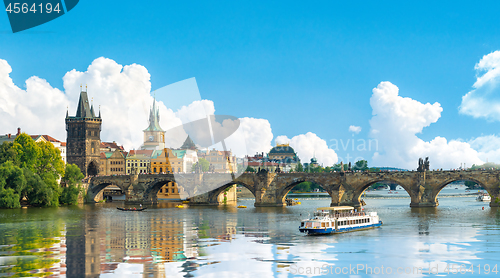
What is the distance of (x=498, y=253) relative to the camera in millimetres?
47281

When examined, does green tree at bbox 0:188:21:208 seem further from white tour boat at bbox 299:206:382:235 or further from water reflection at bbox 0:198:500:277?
white tour boat at bbox 299:206:382:235

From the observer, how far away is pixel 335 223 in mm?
66062

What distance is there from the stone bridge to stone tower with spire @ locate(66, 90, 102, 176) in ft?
129

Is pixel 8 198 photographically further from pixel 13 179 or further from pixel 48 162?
pixel 48 162

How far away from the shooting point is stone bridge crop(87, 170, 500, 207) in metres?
105

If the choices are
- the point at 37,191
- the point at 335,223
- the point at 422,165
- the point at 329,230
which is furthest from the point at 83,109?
the point at 329,230

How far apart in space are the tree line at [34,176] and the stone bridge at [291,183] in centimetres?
1318

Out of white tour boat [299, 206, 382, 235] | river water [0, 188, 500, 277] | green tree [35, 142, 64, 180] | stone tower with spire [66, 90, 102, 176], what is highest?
stone tower with spire [66, 90, 102, 176]

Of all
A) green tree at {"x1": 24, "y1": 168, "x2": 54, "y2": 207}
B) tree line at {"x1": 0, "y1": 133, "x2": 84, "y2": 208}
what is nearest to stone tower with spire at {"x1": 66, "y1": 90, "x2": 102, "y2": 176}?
tree line at {"x1": 0, "y1": 133, "x2": 84, "y2": 208}

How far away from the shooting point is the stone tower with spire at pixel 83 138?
7057 inches

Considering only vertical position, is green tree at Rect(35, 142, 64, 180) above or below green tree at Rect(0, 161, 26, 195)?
above

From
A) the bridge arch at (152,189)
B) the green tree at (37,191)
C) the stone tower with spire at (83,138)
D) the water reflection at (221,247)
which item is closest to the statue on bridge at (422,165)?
the water reflection at (221,247)

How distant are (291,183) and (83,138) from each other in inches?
3440

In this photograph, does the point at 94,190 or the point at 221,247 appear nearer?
the point at 221,247
